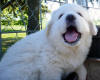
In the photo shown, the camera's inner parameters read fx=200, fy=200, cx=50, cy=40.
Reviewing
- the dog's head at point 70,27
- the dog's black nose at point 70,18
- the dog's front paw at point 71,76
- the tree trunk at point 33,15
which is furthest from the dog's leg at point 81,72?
the tree trunk at point 33,15

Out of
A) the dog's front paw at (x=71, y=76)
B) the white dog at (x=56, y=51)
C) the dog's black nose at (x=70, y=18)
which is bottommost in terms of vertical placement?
the dog's front paw at (x=71, y=76)

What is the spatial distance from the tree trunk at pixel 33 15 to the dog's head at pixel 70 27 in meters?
2.08

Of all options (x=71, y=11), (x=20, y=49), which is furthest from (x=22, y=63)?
(x=71, y=11)

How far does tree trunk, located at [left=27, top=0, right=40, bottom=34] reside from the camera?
4.83 m

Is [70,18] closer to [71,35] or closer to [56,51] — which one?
[71,35]

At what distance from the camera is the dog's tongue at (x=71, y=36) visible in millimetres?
2586

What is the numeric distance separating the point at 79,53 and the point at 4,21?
2.35 m

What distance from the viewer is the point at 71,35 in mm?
2607

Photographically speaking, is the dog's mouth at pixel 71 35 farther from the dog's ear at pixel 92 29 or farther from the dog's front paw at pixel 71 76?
the dog's front paw at pixel 71 76

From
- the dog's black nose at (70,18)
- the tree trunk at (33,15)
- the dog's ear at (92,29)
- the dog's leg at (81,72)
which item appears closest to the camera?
the dog's black nose at (70,18)

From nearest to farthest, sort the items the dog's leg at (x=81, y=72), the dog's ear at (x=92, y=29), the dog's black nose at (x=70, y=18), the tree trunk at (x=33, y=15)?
the dog's black nose at (x=70, y=18)
the dog's ear at (x=92, y=29)
the dog's leg at (x=81, y=72)
the tree trunk at (x=33, y=15)

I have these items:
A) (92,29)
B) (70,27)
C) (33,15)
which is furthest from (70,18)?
(33,15)

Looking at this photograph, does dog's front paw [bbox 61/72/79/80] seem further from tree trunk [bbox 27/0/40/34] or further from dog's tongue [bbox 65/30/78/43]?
tree trunk [bbox 27/0/40/34]

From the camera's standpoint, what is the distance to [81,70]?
296cm
